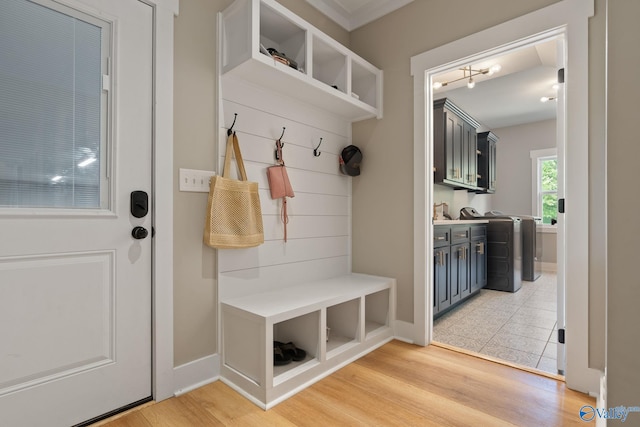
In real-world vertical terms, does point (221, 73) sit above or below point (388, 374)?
above

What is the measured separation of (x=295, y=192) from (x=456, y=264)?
1912 mm

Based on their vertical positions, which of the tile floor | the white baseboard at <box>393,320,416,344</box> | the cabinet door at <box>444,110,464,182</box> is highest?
the cabinet door at <box>444,110,464,182</box>

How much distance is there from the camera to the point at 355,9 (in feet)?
8.62

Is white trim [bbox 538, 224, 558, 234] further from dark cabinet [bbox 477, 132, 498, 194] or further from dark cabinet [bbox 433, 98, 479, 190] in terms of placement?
dark cabinet [bbox 433, 98, 479, 190]

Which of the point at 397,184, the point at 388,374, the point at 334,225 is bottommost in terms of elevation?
the point at 388,374

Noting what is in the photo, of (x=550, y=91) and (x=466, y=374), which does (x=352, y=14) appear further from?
(x=550, y=91)

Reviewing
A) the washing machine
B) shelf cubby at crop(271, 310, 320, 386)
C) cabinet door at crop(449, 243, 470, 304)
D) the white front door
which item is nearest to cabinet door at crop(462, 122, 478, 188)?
the washing machine

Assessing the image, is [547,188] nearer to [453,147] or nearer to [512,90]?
[512,90]

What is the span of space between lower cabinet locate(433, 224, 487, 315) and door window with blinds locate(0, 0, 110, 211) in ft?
8.14

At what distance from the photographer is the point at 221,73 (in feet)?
6.06

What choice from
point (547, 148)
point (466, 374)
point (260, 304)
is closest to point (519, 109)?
point (547, 148)

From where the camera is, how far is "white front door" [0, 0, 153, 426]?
1250mm

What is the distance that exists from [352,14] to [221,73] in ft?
→ 4.81

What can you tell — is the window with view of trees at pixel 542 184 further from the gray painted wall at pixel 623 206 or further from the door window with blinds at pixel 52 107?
the door window with blinds at pixel 52 107
